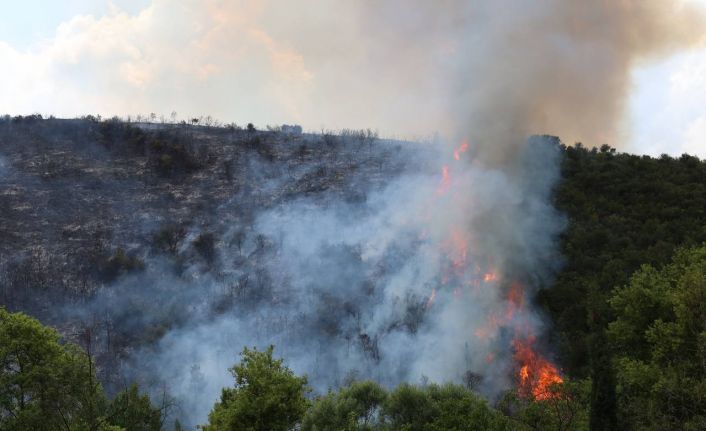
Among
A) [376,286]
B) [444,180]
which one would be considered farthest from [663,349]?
[444,180]

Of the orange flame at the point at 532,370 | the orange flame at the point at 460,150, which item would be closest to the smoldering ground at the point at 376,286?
the orange flame at the point at 532,370

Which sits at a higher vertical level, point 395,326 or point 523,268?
point 523,268

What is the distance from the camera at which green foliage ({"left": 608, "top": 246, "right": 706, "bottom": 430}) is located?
2003 centimetres

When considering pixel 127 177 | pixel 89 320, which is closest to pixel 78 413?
pixel 89 320

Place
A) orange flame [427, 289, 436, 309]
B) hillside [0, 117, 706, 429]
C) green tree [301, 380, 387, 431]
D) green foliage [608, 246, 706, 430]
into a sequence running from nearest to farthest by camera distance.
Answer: green foliage [608, 246, 706, 430] → green tree [301, 380, 387, 431] → hillside [0, 117, 706, 429] → orange flame [427, 289, 436, 309]

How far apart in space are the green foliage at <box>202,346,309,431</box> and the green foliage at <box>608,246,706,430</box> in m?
13.0

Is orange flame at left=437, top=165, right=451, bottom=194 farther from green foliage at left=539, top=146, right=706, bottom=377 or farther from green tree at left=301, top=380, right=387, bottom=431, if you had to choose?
green tree at left=301, top=380, right=387, bottom=431

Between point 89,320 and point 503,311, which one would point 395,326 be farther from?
point 89,320

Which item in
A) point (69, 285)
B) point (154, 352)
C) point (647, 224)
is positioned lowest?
point (154, 352)

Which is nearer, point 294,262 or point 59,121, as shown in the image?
point 294,262

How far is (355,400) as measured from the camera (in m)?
22.4

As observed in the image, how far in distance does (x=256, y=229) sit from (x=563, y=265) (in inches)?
1062

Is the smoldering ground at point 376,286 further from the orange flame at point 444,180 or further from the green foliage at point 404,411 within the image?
the green foliage at point 404,411

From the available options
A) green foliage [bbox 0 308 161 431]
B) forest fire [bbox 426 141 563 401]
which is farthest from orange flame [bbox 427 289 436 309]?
green foliage [bbox 0 308 161 431]
